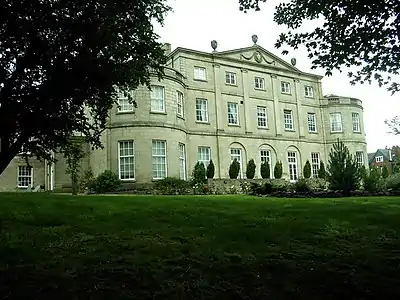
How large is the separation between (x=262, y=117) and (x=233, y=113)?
3.47 m

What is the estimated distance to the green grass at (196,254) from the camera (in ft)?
22.2

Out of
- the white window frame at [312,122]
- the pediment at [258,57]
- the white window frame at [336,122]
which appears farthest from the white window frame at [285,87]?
the white window frame at [336,122]

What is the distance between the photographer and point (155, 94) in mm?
30266

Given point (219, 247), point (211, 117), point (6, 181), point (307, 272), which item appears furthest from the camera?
point (211, 117)

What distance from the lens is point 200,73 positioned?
37.0 metres

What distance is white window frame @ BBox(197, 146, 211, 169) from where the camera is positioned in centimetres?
3481

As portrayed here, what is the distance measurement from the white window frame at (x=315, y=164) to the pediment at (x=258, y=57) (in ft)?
29.4

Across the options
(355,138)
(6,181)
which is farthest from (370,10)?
(355,138)

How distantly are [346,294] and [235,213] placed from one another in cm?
632

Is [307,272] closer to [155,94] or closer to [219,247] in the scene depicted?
[219,247]

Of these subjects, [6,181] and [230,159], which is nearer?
[6,181]

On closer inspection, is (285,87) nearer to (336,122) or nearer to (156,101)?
(336,122)

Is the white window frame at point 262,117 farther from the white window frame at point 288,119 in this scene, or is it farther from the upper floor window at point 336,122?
the upper floor window at point 336,122

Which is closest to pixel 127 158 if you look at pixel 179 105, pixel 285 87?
pixel 179 105
